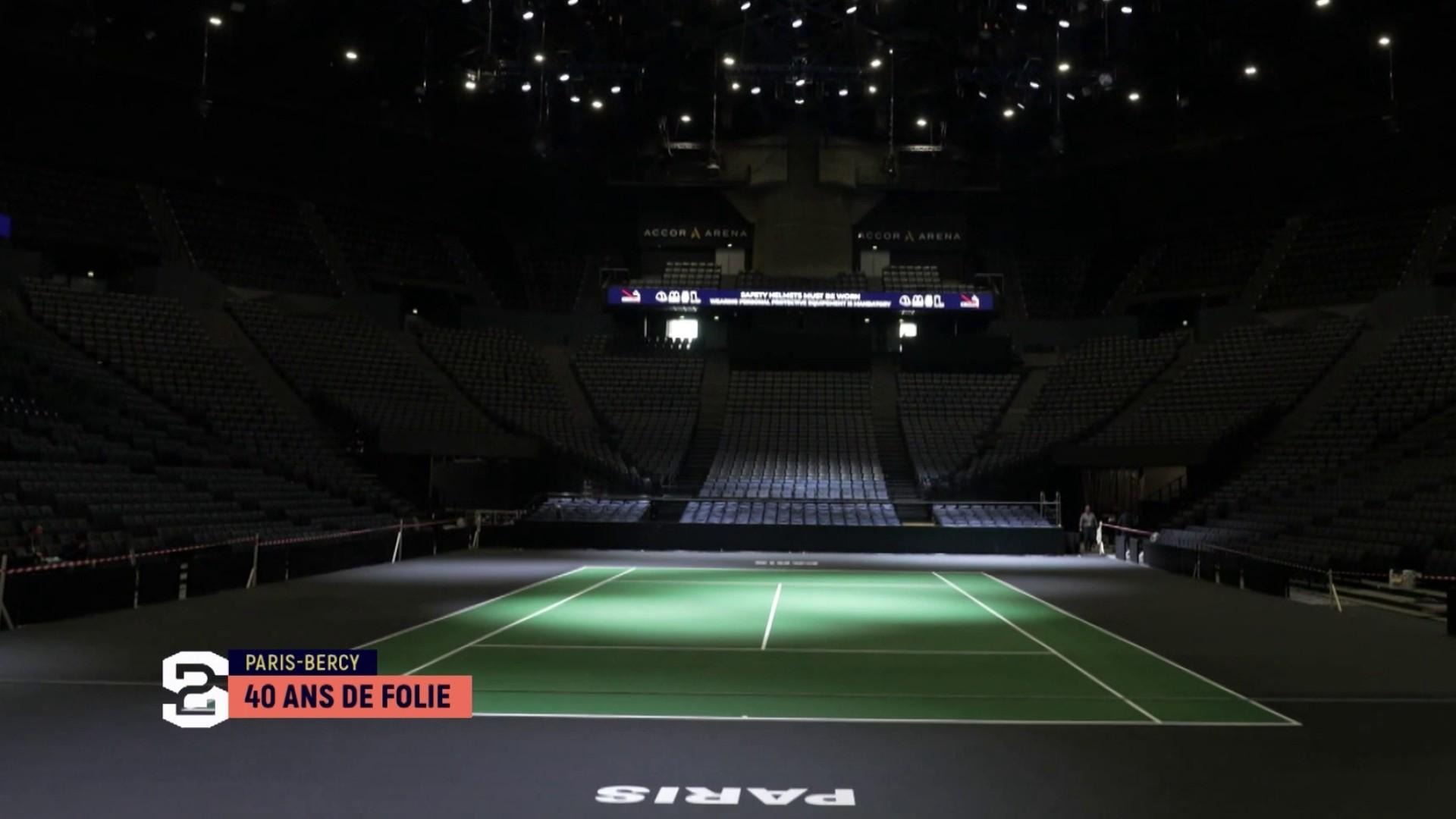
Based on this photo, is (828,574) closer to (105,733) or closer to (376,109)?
(105,733)

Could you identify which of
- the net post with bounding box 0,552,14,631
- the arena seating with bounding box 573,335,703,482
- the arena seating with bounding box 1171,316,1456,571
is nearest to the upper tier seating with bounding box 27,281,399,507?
the arena seating with bounding box 573,335,703,482

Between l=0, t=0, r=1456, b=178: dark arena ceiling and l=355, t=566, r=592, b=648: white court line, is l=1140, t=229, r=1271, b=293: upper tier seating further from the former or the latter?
l=355, t=566, r=592, b=648: white court line

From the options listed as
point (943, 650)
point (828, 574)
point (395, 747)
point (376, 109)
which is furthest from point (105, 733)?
point (376, 109)

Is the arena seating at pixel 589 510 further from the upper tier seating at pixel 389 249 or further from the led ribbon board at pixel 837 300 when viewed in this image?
the upper tier seating at pixel 389 249

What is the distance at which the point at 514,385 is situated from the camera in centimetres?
4309

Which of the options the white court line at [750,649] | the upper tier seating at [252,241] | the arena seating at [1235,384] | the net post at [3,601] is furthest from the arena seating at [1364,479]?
the upper tier seating at [252,241]

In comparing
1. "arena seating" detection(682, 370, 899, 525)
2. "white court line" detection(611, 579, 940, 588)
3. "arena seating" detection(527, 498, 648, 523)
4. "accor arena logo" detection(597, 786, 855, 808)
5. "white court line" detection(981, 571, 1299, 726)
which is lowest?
"white court line" detection(611, 579, 940, 588)

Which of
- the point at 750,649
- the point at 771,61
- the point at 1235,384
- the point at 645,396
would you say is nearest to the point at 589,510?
the point at 645,396

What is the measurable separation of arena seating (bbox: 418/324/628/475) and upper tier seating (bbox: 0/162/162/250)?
1071cm

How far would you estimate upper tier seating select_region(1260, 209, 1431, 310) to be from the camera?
133 feet

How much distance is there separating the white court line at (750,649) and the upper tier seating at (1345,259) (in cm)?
3467

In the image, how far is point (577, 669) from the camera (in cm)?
1099

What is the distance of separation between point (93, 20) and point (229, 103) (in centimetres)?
645

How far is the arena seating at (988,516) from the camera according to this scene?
108ft
